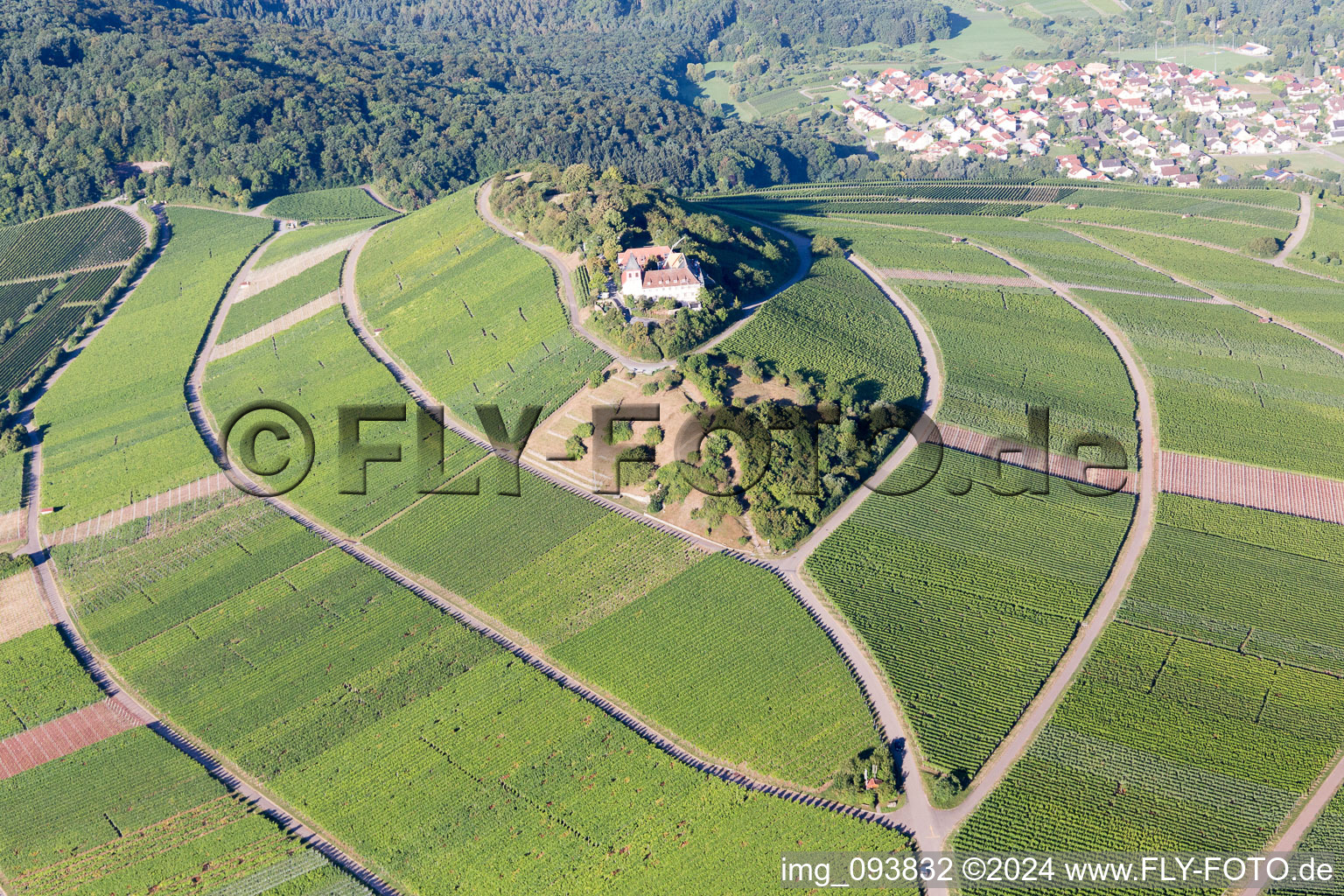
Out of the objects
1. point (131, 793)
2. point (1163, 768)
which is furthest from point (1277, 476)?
point (131, 793)

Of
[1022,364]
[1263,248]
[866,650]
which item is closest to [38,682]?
[866,650]

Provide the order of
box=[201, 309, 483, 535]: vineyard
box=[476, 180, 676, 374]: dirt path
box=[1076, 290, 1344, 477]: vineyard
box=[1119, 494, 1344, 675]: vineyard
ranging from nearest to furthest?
box=[1119, 494, 1344, 675]: vineyard, box=[201, 309, 483, 535]: vineyard, box=[1076, 290, 1344, 477]: vineyard, box=[476, 180, 676, 374]: dirt path

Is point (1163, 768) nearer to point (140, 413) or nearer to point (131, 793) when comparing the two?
point (131, 793)

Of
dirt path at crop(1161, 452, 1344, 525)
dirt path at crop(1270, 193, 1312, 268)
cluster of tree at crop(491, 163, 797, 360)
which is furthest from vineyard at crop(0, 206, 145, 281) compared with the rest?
dirt path at crop(1270, 193, 1312, 268)

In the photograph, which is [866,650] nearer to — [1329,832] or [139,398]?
[1329,832]

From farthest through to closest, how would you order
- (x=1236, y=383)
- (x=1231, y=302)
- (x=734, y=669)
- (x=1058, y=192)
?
(x=1058, y=192)
(x=1231, y=302)
(x=1236, y=383)
(x=734, y=669)

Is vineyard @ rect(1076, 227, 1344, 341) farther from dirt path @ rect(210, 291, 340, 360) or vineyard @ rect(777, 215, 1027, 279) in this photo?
dirt path @ rect(210, 291, 340, 360)
